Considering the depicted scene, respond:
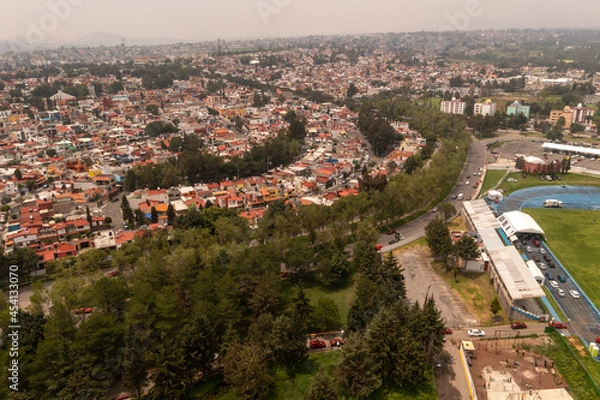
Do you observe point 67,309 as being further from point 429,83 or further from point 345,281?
point 429,83

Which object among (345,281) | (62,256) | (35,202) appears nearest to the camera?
(345,281)

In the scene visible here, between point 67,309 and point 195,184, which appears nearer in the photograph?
point 67,309

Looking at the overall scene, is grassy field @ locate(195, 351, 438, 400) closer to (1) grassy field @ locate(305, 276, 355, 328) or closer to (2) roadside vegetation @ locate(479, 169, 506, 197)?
(1) grassy field @ locate(305, 276, 355, 328)

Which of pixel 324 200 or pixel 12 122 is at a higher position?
pixel 12 122

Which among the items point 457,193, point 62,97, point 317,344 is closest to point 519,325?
point 317,344

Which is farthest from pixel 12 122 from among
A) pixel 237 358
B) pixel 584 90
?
pixel 584 90

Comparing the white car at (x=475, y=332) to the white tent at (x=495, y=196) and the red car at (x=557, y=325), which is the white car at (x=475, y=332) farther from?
the white tent at (x=495, y=196)
